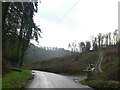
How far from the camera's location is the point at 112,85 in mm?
24547

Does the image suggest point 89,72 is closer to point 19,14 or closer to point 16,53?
point 19,14

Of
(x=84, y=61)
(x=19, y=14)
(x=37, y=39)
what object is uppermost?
(x=19, y=14)

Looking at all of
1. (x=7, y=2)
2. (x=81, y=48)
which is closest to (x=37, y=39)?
(x=7, y=2)

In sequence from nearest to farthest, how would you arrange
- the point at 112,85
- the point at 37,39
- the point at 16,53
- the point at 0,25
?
the point at 112,85
the point at 0,25
the point at 37,39
the point at 16,53

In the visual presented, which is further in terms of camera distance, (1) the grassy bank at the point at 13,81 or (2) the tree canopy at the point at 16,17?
(2) the tree canopy at the point at 16,17

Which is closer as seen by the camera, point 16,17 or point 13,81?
point 13,81

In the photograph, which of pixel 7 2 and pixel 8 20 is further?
pixel 8 20

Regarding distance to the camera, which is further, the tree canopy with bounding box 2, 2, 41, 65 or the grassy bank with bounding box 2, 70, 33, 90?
the tree canopy with bounding box 2, 2, 41, 65

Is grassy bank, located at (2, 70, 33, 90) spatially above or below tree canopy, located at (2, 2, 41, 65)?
below

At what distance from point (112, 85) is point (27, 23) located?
52.6ft

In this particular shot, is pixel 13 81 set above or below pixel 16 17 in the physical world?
below

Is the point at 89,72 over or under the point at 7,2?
under

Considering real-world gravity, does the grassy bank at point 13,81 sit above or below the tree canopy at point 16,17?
below

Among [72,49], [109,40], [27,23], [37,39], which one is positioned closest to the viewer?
[27,23]
